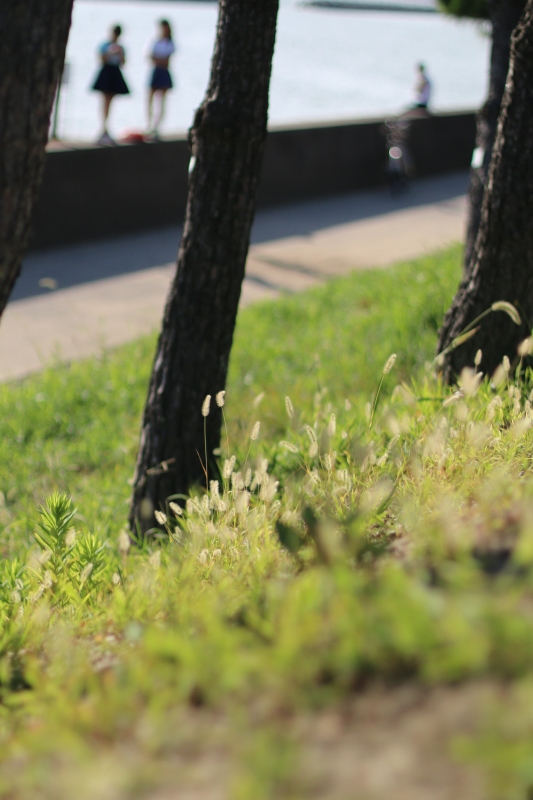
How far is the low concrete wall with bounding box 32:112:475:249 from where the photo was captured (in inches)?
452

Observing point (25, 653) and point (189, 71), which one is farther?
point (189, 71)

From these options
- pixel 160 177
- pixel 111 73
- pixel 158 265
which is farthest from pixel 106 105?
pixel 158 265

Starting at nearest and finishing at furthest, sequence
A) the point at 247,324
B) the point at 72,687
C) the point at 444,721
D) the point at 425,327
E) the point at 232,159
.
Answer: the point at 444,721
the point at 72,687
the point at 232,159
the point at 425,327
the point at 247,324

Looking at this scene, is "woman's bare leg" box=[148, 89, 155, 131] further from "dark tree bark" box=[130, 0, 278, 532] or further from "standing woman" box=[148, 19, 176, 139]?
"dark tree bark" box=[130, 0, 278, 532]

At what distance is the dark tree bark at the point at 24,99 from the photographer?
9.64 ft

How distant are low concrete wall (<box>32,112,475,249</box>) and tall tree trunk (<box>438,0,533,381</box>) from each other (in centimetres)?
621

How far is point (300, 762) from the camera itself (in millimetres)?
1501

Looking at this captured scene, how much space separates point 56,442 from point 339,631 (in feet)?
15.2

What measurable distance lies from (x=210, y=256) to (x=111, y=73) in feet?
33.4

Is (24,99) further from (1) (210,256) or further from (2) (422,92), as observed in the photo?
(2) (422,92)

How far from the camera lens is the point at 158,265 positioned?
10.9 m

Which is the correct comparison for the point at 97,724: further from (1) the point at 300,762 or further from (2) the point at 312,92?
(2) the point at 312,92

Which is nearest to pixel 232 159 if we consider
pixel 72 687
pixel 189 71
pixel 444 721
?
pixel 72 687

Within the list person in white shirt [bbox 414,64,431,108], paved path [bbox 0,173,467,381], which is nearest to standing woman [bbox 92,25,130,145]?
paved path [bbox 0,173,467,381]
